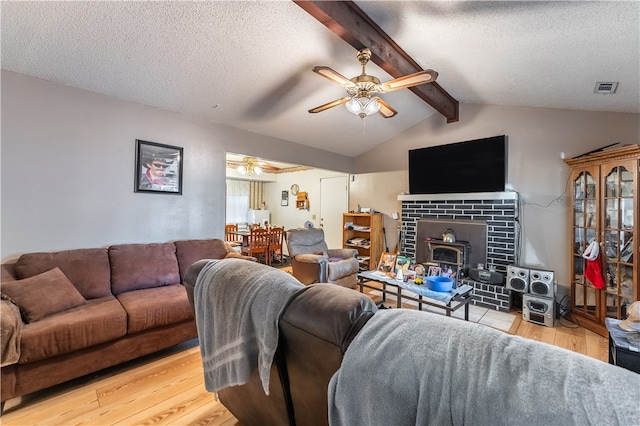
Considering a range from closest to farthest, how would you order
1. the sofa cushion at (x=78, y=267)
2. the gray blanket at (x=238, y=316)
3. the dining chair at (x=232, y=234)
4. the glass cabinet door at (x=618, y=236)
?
the gray blanket at (x=238, y=316)
the sofa cushion at (x=78, y=267)
the glass cabinet door at (x=618, y=236)
the dining chair at (x=232, y=234)

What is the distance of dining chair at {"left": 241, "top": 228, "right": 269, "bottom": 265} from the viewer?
5406 mm

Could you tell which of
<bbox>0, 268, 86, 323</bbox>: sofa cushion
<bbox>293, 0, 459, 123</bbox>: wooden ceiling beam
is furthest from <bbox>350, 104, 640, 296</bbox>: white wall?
<bbox>0, 268, 86, 323</bbox>: sofa cushion

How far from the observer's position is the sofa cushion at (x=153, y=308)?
2.12m

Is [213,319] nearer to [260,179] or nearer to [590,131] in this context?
[590,131]

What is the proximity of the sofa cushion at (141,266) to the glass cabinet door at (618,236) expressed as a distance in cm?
448

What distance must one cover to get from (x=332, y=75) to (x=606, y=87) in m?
2.63

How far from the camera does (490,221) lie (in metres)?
3.84

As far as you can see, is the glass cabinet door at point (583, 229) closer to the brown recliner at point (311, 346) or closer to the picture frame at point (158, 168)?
the brown recliner at point (311, 346)

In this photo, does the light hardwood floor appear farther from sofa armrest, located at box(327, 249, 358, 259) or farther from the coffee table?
sofa armrest, located at box(327, 249, 358, 259)

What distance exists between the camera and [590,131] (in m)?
3.21

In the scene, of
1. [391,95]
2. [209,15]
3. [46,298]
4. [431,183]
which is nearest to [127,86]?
[209,15]

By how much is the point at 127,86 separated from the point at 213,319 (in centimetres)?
271

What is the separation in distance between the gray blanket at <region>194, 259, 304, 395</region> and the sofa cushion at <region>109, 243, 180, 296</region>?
1.75 m

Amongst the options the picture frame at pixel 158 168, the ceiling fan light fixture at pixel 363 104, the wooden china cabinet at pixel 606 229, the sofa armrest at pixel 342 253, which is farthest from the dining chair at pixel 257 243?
the wooden china cabinet at pixel 606 229
